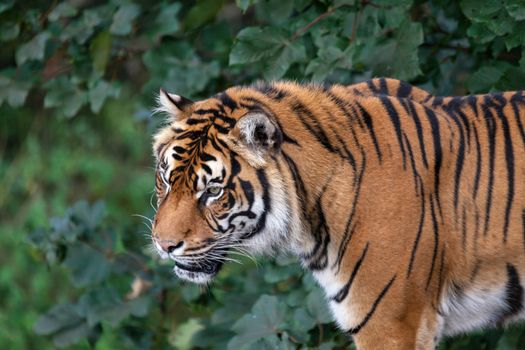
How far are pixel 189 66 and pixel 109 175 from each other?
11.4 ft

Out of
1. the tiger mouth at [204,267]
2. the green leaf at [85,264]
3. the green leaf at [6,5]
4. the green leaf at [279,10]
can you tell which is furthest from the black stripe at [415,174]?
the green leaf at [85,264]

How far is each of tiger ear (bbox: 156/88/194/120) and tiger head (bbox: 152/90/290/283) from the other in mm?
115

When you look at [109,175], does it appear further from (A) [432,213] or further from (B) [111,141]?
(A) [432,213]

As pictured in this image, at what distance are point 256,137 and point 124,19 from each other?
1367mm

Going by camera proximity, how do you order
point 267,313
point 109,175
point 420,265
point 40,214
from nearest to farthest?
1. point 420,265
2. point 267,313
3. point 40,214
4. point 109,175

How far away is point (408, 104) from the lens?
2.97 m

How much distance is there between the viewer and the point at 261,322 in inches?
138

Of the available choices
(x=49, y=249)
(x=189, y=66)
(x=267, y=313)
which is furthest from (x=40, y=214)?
(x=267, y=313)

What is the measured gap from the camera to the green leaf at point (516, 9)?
3.05 m

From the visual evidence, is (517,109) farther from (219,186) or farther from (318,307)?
(318,307)

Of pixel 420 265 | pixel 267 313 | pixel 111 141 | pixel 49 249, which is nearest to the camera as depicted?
pixel 420 265

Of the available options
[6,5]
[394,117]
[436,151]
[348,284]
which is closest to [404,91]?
[394,117]

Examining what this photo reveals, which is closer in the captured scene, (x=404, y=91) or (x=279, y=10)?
(x=404, y=91)

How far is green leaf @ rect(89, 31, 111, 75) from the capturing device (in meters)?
3.88
